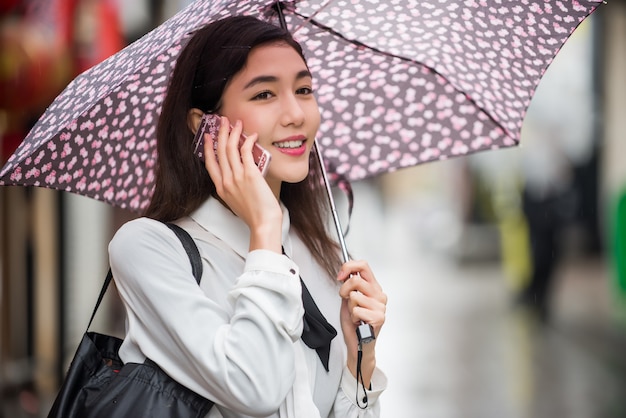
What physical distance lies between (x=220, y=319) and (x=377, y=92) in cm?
134

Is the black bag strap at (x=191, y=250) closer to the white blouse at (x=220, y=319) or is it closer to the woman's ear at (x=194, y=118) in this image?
the white blouse at (x=220, y=319)

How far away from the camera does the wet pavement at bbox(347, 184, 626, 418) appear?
22.0ft

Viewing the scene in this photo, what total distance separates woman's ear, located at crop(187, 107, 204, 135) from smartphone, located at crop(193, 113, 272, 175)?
0.05m

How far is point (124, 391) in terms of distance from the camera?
1983 millimetres

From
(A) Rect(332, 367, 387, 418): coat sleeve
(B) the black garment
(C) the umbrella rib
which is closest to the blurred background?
(B) the black garment

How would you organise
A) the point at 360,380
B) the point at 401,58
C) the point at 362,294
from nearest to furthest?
the point at 362,294 < the point at 360,380 < the point at 401,58


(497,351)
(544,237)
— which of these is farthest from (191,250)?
(544,237)

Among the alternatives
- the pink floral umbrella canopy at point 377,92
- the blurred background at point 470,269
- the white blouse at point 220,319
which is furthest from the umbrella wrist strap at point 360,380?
the pink floral umbrella canopy at point 377,92

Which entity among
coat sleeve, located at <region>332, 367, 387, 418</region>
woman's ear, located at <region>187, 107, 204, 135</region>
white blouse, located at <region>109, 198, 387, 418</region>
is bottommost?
coat sleeve, located at <region>332, 367, 387, 418</region>

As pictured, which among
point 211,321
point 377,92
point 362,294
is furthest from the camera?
point 377,92

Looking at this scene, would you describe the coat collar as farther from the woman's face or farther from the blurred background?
the blurred background

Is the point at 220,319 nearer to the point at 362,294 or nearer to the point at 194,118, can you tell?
the point at 362,294

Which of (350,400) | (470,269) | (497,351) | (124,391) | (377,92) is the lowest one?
(470,269)

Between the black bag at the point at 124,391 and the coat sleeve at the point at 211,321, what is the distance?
0.03 metres
